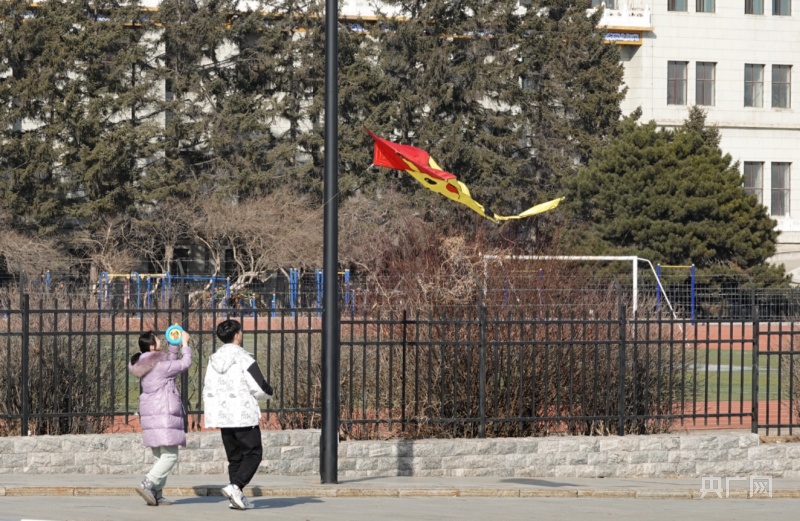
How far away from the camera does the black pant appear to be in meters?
10.9

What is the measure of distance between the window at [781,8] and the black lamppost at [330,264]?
5591cm

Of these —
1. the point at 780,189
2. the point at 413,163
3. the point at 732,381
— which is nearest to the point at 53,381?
the point at 413,163

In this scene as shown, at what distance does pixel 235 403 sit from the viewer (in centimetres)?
1082

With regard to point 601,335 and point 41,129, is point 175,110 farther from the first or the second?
point 601,335

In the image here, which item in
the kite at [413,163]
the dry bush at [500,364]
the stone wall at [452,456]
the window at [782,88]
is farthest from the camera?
the window at [782,88]

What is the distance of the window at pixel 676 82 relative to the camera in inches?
2495

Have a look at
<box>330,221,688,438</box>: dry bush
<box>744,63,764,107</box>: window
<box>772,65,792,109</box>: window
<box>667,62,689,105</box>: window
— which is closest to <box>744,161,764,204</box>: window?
<box>744,63,764,107</box>: window

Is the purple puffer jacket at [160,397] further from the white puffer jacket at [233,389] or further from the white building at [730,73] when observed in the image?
the white building at [730,73]

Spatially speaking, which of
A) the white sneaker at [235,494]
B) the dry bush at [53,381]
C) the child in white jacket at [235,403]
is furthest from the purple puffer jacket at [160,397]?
the dry bush at [53,381]

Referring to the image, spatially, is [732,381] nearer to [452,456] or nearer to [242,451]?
[452,456]

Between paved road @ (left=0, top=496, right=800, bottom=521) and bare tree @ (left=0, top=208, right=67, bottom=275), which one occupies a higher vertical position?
bare tree @ (left=0, top=208, right=67, bottom=275)

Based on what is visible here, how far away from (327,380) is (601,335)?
15.1ft

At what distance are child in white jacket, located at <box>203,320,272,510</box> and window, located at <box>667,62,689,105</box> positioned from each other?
54890 millimetres

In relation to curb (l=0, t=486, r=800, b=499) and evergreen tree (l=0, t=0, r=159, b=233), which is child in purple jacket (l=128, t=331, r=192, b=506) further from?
evergreen tree (l=0, t=0, r=159, b=233)
